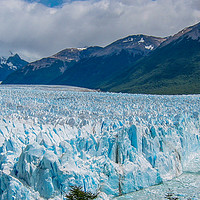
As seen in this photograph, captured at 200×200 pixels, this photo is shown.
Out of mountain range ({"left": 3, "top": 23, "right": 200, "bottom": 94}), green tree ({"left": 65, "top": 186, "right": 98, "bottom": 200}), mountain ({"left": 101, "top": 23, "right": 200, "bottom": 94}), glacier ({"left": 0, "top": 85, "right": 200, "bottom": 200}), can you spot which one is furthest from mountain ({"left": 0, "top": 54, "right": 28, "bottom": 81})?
green tree ({"left": 65, "top": 186, "right": 98, "bottom": 200})

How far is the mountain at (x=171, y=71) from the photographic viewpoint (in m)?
51.2

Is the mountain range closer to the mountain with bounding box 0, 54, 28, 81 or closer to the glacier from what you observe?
the glacier

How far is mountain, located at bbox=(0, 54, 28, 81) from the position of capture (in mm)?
162400

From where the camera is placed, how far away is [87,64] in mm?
113875

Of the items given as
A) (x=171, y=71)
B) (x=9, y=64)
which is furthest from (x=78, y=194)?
(x=9, y=64)

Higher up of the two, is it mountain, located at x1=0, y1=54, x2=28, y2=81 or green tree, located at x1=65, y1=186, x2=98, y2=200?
mountain, located at x1=0, y1=54, x2=28, y2=81

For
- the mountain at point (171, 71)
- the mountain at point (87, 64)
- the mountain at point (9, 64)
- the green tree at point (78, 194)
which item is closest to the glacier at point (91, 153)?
the green tree at point (78, 194)

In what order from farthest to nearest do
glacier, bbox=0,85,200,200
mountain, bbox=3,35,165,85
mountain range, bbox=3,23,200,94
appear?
mountain, bbox=3,35,165,85 < mountain range, bbox=3,23,200,94 < glacier, bbox=0,85,200,200

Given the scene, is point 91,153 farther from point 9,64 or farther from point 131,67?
point 9,64

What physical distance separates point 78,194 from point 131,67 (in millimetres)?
70063

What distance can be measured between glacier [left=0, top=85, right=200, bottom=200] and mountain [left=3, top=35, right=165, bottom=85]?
259ft

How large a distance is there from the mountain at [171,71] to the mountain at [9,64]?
106638 mm

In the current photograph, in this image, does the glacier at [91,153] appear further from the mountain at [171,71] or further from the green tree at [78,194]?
the mountain at [171,71]

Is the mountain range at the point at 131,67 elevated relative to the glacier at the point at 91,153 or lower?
elevated
